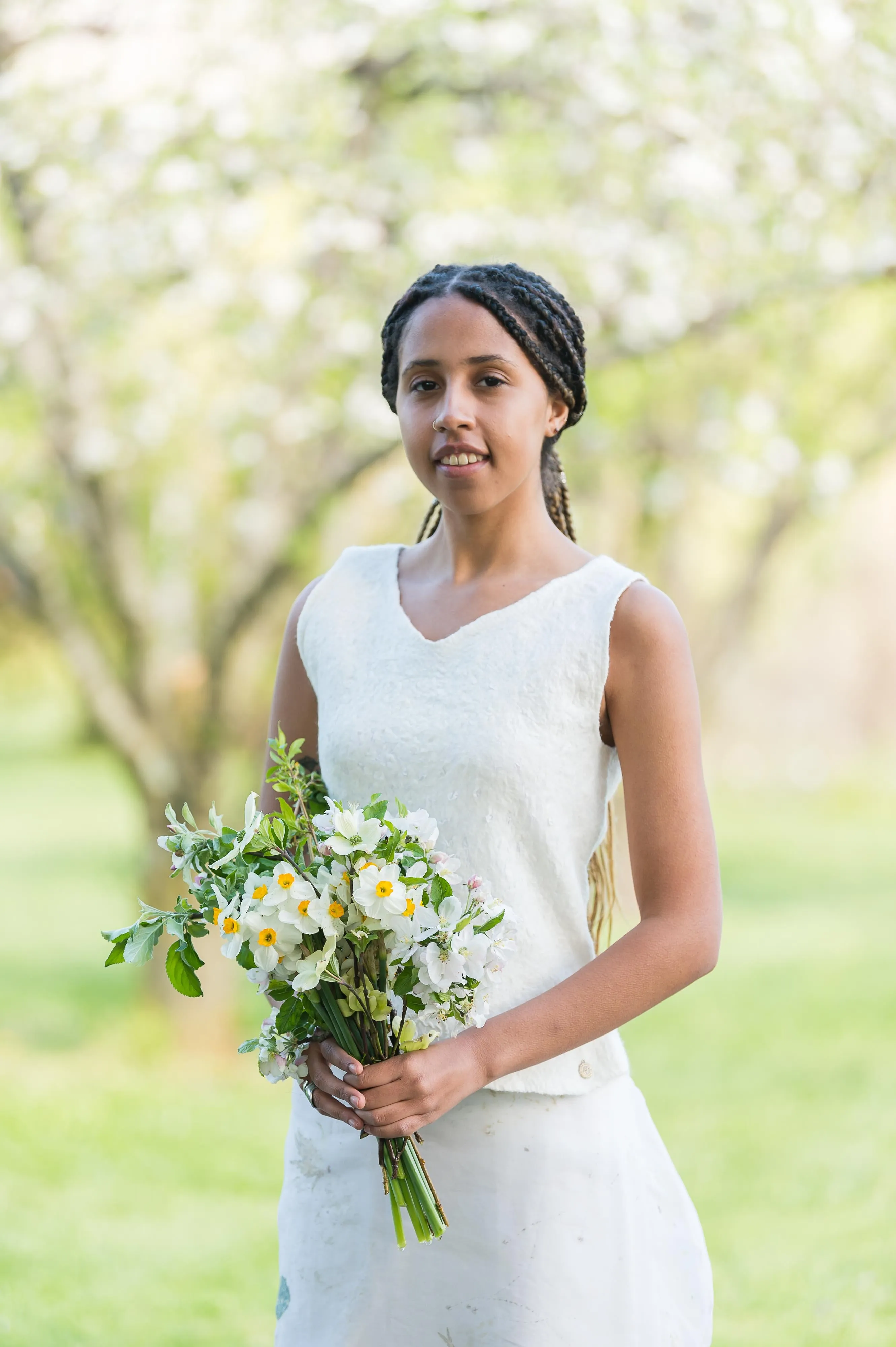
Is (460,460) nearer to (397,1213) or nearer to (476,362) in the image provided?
(476,362)

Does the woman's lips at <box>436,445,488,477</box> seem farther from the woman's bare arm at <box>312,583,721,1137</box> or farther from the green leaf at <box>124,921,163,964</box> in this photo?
the green leaf at <box>124,921,163,964</box>

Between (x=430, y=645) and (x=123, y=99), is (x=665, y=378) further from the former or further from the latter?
(x=430, y=645)

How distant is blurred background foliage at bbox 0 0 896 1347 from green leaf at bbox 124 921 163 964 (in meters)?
3.17

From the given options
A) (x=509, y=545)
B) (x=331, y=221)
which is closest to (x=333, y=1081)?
(x=509, y=545)

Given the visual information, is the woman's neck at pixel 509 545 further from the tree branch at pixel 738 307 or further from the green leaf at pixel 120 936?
the tree branch at pixel 738 307

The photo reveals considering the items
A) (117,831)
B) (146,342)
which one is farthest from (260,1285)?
(117,831)

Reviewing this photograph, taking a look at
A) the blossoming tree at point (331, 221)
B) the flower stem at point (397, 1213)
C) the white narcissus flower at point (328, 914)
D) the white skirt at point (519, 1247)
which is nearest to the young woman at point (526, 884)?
the white skirt at point (519, 1247)

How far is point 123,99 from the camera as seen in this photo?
5.91m

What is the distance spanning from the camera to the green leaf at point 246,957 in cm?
163

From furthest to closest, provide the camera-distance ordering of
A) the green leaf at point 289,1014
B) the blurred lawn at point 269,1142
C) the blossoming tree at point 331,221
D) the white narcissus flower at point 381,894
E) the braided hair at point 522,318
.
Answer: the blossoming tree at point 331,221 < the blurred lawn at point 269,1142 < the braided hair at point 522,318 < the green leaf at point 289,1014 < the white narcissus flower at point 381,894

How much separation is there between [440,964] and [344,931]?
112 mm

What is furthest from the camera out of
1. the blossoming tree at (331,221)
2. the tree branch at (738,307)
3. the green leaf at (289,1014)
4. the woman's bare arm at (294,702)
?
the blossoming tree at (331,221)

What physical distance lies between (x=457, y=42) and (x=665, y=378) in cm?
265

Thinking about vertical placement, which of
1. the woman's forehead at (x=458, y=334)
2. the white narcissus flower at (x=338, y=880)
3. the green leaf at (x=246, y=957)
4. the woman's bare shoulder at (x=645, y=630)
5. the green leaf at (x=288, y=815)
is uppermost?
the woman's forehead at (x=458, y=334)
